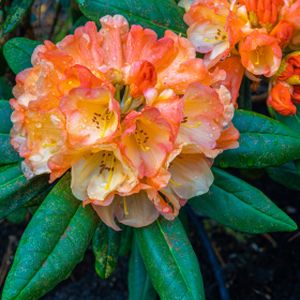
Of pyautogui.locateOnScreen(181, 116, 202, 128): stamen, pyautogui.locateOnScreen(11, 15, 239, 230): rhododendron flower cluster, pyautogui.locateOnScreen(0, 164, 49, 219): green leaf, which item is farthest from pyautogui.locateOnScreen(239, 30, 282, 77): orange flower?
pyautogui.locateOnScreen(0, 164, 49, 219): green leaf

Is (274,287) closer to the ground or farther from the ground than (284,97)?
closer to the ground

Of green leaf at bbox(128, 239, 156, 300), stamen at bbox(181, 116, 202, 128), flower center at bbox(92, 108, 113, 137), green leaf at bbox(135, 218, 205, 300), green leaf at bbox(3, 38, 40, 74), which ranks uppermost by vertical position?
flower center at bbox(92, 108, 113, 137)

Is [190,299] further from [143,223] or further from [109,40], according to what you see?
[109,40]

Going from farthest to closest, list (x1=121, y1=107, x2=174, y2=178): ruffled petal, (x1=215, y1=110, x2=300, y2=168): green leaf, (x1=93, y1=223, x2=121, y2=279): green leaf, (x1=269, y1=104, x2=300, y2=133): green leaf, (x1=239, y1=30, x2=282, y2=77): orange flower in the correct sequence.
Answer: (x1=93, y1=223, x2=121, y2=279): green leaf → (x1=269, y1=104, x2=300, y2=133): green leaf → (x1=215, y1=110, x2=300, y2=168): green leaf → (x1=239, y1=30, x2=282, y2=77): orange flower → (x1=121, y1=107, x2=174, y2=178): ruffled petal

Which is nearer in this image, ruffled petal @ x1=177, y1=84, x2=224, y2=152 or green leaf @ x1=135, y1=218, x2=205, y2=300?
ruffled petal @ x1=177, y1=84, x2=224, y2=152

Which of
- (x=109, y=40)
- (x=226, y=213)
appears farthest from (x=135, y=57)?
(x=226, y=213)

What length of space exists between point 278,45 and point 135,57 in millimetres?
285

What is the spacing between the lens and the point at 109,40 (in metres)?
1.03

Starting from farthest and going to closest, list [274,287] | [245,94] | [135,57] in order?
1. [274,287]
2. [245,94]
3. [135,57]

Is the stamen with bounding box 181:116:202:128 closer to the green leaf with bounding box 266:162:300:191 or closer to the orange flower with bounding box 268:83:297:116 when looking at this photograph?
the orange flower with bounding box 268:83:297:116

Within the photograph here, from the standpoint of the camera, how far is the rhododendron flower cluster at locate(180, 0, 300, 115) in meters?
1.11

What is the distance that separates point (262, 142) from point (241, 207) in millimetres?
137

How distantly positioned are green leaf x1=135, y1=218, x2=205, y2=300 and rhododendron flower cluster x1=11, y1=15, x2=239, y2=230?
0.10 metres

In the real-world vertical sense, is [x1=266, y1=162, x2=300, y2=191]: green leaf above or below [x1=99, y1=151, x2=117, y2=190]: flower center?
below
